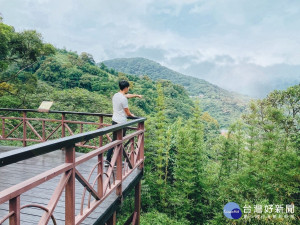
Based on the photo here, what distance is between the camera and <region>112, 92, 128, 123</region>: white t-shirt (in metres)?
3.74

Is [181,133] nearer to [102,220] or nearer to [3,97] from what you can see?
[102,220]

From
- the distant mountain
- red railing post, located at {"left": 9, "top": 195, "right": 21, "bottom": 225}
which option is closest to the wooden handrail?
red railing post, located at {"left": 9, "top": 195, "right": 21, "bottom": 225}

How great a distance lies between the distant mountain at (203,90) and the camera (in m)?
49.0

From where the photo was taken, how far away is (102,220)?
267cm

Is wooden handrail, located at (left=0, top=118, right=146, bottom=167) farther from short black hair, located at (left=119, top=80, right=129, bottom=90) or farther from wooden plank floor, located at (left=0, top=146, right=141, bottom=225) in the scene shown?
short black hair, located at (left=119, top=80, right=129, bottom=90)

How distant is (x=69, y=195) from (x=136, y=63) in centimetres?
8368

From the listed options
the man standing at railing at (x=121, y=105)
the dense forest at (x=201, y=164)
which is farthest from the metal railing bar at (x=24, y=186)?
the dense forest at (x=201, y=164)

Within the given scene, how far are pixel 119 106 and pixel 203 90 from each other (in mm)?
64542

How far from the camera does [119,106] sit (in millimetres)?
3789

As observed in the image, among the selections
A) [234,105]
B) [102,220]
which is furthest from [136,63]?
[102,220]

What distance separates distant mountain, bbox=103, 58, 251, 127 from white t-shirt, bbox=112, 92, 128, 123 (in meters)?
35.6

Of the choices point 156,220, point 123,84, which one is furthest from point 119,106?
point 156,220

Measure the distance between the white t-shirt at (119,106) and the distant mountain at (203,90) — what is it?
117ft

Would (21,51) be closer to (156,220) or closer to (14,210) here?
(156,220)
